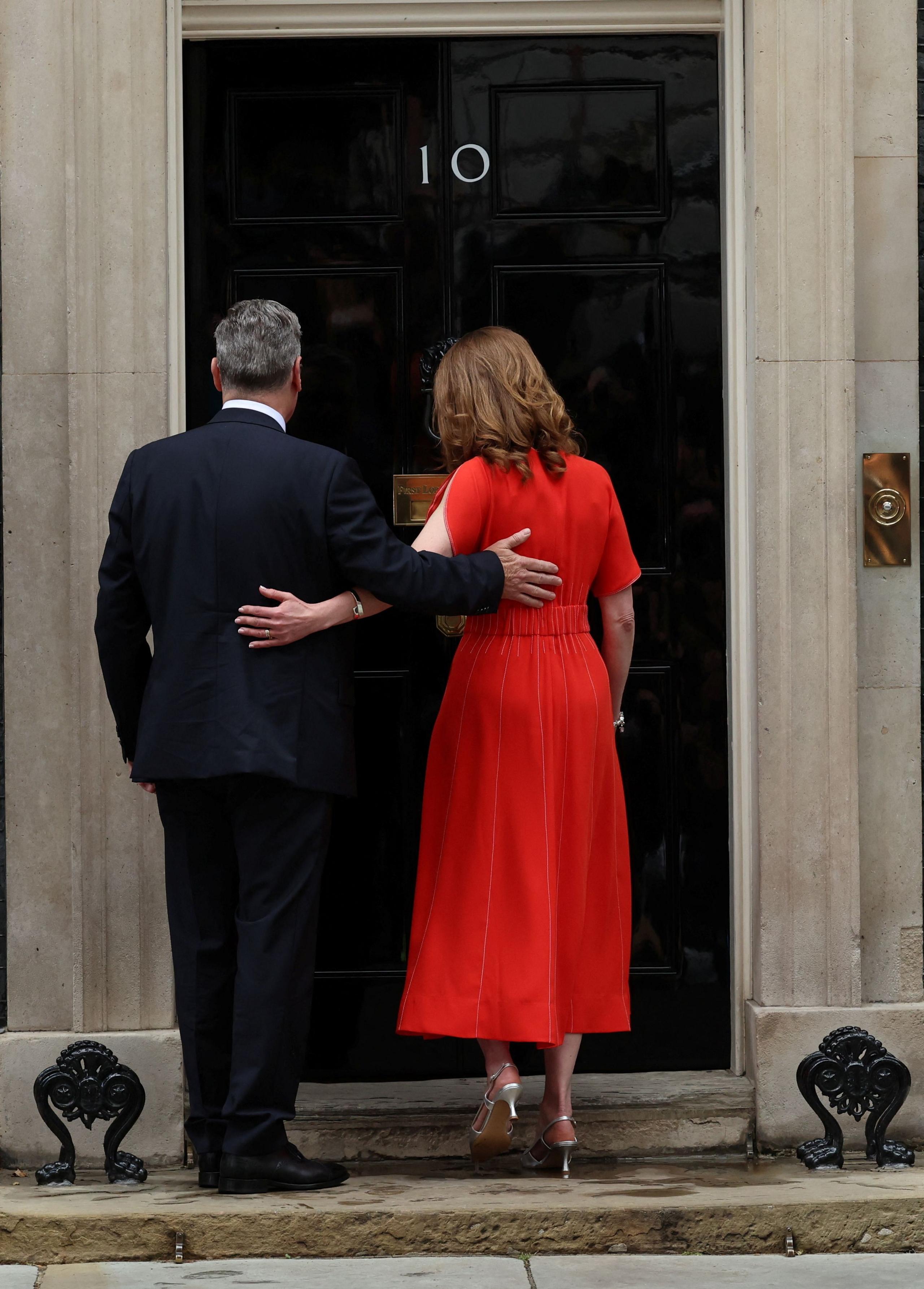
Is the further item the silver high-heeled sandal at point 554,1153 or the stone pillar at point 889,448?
the stone pillar at point 889,448

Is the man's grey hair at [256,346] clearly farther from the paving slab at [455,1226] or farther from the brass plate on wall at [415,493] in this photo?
the paving slab at [455,1226]

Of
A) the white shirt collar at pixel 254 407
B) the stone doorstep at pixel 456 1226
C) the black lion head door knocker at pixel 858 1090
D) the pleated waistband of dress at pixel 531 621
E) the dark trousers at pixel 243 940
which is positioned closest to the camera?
the stone doorstep at pixel 456 1226

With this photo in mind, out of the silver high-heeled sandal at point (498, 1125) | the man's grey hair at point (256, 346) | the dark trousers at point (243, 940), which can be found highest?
the man's grey hair at point (256, 346)

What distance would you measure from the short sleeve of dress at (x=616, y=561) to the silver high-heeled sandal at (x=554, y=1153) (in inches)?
53.0

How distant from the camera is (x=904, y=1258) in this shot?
3635mm

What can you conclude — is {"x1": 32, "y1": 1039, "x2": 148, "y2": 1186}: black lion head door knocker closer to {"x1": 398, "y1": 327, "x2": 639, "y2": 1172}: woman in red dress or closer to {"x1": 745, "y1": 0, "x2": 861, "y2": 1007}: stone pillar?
{"x1": 398, "y1": 327, "x2": 639, "y2": 1172}: woman in red dress

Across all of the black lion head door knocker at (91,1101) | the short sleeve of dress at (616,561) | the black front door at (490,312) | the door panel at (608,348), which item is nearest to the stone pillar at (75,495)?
the black lion head door knocker at (91,1101)

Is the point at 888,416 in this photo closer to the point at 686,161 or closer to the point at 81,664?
the point at 686,161

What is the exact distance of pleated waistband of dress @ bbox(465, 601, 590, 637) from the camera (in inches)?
157

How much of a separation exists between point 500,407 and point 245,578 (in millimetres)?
764

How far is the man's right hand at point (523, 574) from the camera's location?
3.86 meters

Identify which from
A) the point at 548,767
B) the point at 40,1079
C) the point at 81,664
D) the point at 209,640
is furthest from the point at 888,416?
the point at 40,1079

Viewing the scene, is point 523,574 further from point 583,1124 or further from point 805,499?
point 583,1124

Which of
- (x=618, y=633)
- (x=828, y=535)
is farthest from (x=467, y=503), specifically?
(x=828, y=535)
